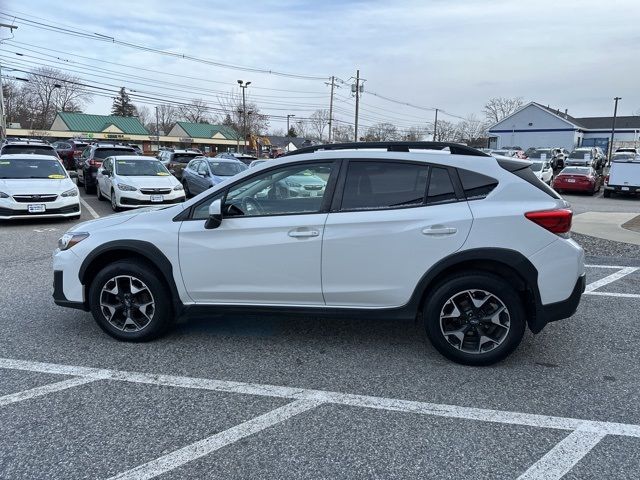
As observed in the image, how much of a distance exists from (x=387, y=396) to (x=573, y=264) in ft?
5.78

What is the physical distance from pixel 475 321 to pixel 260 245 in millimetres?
1824

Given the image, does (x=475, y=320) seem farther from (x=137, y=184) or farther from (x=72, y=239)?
(x=137, y=184)

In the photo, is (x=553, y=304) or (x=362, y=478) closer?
(x=362, y=478)

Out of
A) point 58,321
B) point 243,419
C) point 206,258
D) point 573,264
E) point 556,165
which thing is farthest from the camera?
point 556,165

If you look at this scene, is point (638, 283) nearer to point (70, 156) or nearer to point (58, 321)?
point (58, 321)

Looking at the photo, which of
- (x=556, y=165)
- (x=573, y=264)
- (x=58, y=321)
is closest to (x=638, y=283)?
(x=573, y=264)

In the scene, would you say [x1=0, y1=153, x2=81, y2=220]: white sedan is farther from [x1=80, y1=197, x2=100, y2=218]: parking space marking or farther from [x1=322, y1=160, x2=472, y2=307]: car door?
[x1=322, y1=160, x2=472, y2=307]: car door

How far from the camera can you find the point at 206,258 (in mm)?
4086

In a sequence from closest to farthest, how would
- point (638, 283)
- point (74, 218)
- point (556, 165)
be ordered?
point (638, 283), point (74, 218), point (556, 165)

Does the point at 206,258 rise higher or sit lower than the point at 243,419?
higher

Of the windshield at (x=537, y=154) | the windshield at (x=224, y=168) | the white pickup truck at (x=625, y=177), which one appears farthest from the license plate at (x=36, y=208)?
the windshield at (x=537, y=154)

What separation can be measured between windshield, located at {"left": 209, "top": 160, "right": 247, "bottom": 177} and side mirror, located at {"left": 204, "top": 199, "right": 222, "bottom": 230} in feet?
38.6

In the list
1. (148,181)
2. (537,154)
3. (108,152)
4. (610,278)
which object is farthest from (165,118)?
(610,278)

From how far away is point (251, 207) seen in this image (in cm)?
414
